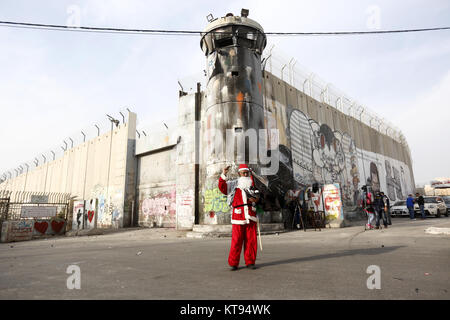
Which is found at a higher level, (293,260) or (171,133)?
(171,133)

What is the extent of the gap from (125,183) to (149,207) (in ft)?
8.58

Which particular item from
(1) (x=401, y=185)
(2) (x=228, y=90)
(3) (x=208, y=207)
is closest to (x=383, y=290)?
(3) (x=208, y=207)

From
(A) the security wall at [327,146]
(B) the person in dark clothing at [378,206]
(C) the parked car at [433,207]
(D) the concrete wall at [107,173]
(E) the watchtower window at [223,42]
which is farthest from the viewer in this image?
(D) the concrete wall at [107,173]

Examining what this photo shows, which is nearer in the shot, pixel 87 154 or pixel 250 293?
pixel 250 293

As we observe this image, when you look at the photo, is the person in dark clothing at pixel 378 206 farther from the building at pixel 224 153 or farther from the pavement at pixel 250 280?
the pavement at pixel 250 280

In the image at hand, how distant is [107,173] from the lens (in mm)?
21875

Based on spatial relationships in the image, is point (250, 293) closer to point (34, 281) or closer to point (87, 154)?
point (34, 281)

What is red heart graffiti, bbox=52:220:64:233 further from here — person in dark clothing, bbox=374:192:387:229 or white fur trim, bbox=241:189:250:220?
person in dark clothing, bbox=374:192:387:229

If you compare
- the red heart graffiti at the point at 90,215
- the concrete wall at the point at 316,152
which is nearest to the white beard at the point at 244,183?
the concrete wall at the point at 316,152

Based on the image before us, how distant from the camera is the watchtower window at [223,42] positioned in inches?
566

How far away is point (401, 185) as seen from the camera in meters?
37.6

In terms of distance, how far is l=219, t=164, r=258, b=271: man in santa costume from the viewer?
4.58 meters

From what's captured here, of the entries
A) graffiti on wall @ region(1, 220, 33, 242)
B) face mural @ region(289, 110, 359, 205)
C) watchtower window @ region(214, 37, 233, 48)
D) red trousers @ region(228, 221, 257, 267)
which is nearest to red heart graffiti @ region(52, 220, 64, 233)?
graffiti on wall @ region(1, 220, 33, 242)

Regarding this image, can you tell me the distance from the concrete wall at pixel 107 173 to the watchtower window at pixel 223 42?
31.6 ft
